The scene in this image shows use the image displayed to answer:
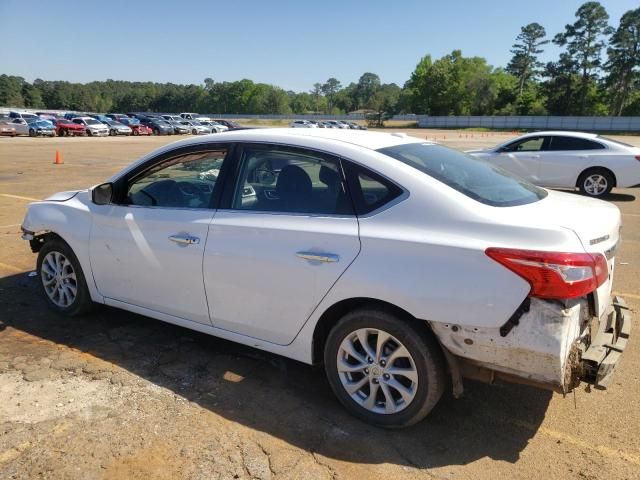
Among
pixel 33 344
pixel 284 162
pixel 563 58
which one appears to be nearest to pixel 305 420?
pixel 284 162

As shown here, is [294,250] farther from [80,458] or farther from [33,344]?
[33,344]

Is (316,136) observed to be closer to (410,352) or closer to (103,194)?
(410,352)

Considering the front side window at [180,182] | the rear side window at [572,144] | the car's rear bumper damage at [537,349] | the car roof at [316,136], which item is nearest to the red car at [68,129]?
the rear side window at [572,144]

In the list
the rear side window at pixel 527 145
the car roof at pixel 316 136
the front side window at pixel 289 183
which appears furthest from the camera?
the rear side window at pixel 527 145

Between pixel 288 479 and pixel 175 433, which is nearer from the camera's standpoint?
pixel 288 479

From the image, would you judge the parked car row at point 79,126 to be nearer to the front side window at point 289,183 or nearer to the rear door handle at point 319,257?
the front side window at point 289,183

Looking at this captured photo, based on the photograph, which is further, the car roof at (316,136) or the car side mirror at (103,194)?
the car side mirror at (103,194)

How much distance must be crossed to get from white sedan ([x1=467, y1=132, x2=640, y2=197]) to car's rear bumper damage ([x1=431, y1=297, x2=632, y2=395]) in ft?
31.7

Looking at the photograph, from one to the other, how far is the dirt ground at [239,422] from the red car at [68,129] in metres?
41.4

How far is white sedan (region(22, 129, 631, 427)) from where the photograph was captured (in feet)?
8.65

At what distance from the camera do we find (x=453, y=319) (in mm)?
2707

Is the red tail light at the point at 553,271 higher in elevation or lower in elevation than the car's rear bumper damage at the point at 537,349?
higher

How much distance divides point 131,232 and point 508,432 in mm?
2892

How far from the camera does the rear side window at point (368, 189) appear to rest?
303 cm
